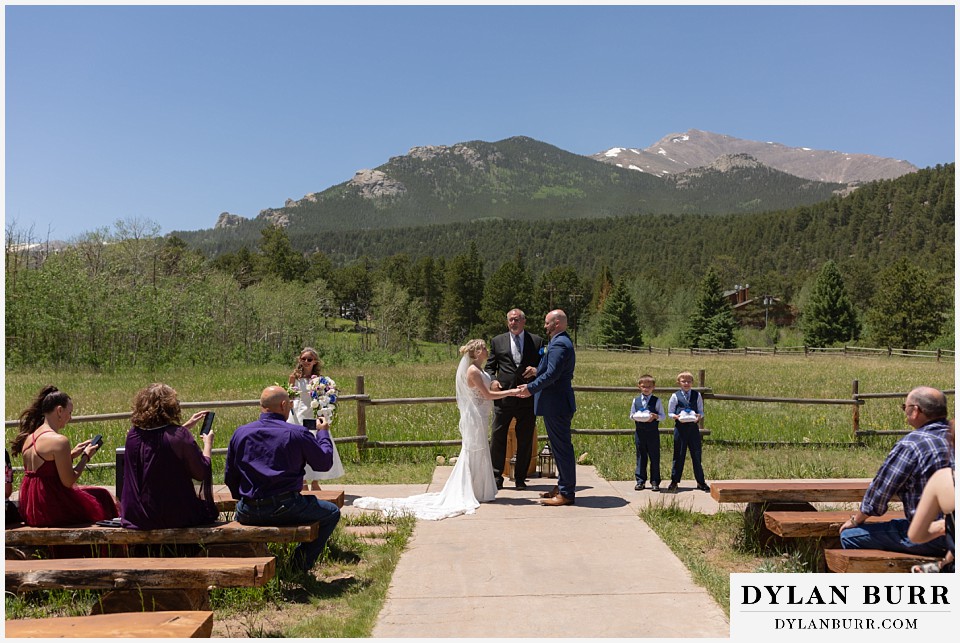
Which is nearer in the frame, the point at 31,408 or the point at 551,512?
the point at 31,408

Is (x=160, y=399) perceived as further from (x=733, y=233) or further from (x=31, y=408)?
(x=733, y=233)

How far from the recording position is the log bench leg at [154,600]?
447 centimetres

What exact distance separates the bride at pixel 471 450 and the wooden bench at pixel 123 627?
14.0ft

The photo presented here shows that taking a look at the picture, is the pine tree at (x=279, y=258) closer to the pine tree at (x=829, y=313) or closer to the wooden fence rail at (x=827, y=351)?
Result: the wooden fence rail at (x=827, y=351)

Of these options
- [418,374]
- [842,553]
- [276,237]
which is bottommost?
[418,374]

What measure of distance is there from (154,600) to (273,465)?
114 centimetres

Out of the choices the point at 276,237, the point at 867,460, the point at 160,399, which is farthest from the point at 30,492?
the point at 276,237

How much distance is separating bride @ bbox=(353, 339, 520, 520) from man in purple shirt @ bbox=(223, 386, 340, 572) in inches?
104

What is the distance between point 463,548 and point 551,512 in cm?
150

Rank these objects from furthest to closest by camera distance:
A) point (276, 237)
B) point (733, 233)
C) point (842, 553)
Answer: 1. point (733, 233)
2. point (276, 237)
3. point (842, 553)

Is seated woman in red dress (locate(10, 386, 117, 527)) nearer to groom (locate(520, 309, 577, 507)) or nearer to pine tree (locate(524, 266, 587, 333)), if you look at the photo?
groom (locate(520, 309, 577, 507))

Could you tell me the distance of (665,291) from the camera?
13100cm

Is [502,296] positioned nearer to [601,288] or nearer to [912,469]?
[601,288]

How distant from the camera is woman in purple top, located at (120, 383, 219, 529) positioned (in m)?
5.04
